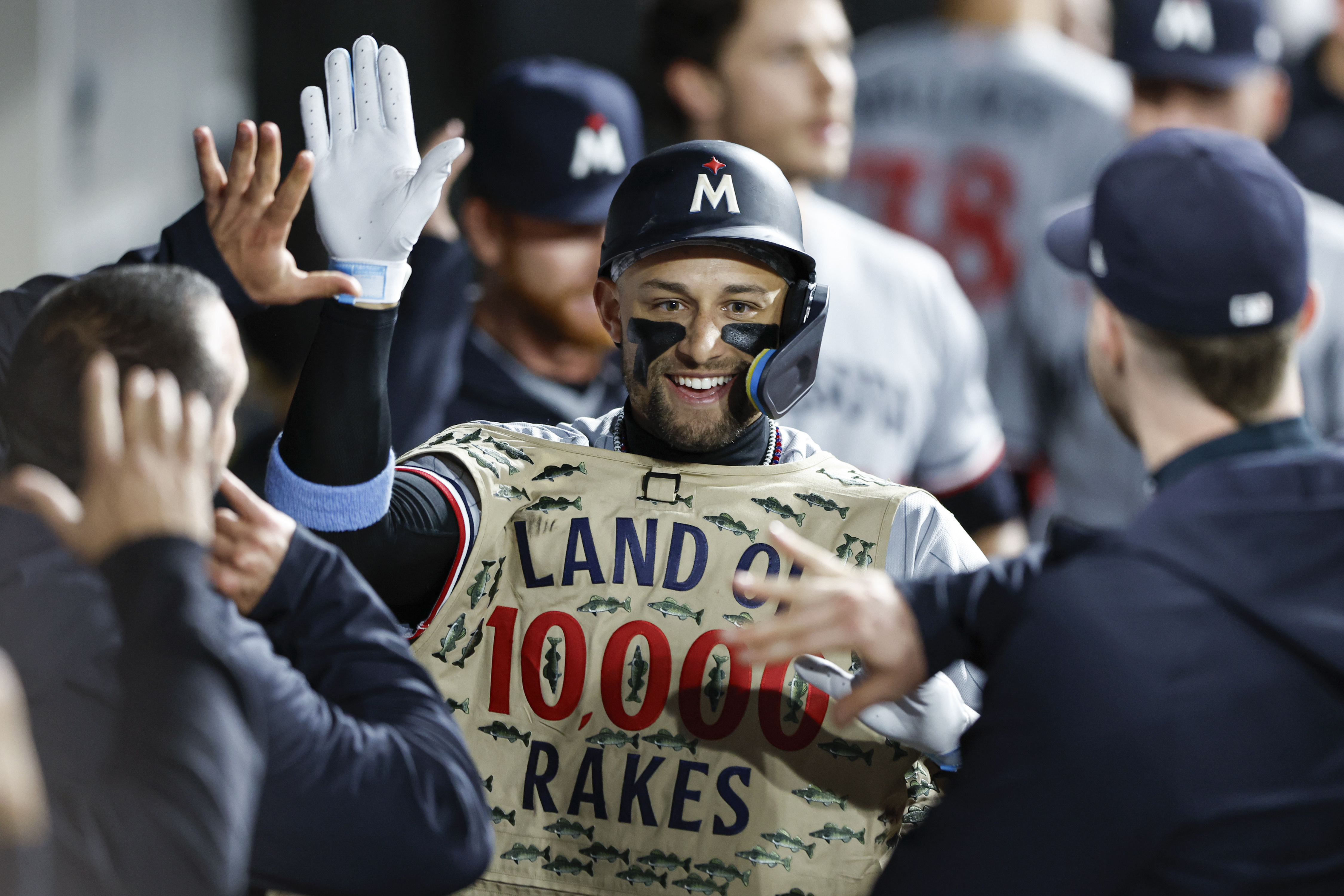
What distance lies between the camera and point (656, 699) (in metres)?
2.84

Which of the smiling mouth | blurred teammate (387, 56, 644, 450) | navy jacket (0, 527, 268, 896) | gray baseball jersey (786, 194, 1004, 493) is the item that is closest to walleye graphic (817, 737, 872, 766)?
the smiling mouth

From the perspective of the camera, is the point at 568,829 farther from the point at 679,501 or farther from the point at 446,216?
the point at 446,216

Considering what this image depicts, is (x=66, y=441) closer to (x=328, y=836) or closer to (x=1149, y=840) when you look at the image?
(x=328, y=836)

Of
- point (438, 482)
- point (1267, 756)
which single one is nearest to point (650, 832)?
point (438, 482)

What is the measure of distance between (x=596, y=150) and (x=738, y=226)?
188 centimetres

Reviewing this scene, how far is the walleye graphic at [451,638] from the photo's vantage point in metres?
2.89

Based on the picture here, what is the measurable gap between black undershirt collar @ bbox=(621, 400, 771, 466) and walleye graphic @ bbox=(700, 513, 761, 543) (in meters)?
0.15

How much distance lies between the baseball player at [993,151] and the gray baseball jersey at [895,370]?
117cm

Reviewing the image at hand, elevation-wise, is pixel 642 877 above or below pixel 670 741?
below

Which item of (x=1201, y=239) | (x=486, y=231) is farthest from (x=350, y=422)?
(x=486, y=231)

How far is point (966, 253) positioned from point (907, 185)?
1.33 feet

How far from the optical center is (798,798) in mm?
2775

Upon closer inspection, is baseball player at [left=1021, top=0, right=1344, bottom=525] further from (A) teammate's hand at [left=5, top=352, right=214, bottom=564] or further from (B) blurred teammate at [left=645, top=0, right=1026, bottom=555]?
(A) teammate's hand at [left=5, top=352, right=214, bottom=564]

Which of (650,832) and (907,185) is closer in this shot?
(650,832)
